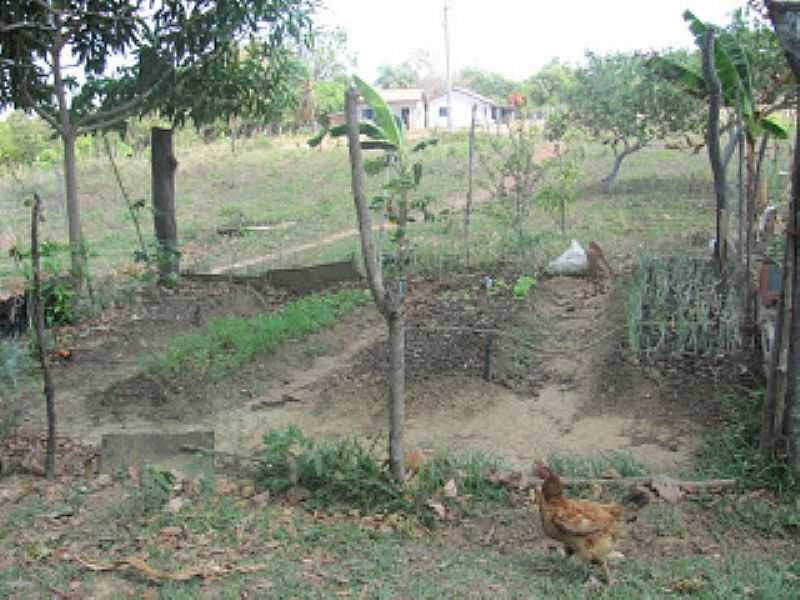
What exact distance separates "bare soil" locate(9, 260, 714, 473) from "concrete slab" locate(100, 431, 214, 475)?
548 millimetres

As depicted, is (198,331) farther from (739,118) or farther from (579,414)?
(739,118)

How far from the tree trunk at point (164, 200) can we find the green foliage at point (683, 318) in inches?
213

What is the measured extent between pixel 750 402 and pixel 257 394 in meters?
3.50

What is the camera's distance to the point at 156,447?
16.1 ft

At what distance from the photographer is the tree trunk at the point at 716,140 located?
5.95 metres

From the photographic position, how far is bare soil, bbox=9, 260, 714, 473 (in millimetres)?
5422

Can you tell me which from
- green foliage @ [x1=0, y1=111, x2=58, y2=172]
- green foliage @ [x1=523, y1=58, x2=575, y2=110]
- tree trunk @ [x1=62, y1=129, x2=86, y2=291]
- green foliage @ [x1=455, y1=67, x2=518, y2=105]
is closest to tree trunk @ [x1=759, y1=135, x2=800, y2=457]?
tree trunk @ [x1=62, y1=129, x2=86, y2=291]

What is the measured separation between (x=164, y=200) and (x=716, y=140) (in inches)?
242

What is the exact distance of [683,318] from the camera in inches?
240

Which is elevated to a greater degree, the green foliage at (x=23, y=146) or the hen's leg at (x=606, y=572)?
the green foliage at (x=23, y=146)

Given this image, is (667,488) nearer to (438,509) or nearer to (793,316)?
(793,316)

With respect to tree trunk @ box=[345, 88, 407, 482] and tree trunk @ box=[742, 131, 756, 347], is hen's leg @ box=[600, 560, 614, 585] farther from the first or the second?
tree trunk @ box=[742, 131, 756, 347]

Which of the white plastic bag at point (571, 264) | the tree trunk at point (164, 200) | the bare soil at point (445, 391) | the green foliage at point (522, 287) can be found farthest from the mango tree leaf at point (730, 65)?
the tree trunk at point (164, 200)

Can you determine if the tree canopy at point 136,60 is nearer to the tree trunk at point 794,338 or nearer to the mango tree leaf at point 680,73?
the mango tree leaf at point 680,73
